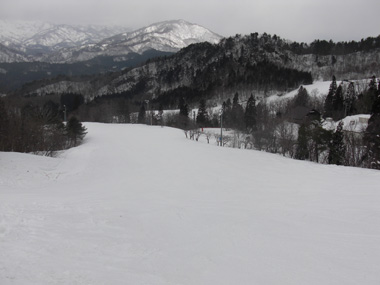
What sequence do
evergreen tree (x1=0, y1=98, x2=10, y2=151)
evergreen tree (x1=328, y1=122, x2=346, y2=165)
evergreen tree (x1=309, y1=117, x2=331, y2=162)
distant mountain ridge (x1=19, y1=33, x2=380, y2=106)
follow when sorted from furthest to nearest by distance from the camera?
distant mountain ridge (x1=19, y1=33, x2=380, y2=106), evergreen tree (x1=309, y1=117, x2=331, y2=162), evergreen tree (x1=328, y1=122, x2=346, y2=165), evergreen tree (x1=0, y1=98, x2=10, y2=151)

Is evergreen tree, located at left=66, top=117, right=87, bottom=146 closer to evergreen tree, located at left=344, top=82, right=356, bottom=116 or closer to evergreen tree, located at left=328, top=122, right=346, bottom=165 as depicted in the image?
evergreen tree, located at left=328, top=122, right=346, bottom=165

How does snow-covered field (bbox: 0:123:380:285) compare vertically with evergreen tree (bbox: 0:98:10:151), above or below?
below

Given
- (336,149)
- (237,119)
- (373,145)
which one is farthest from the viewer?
(237,119)

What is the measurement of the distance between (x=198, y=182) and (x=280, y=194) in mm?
4884

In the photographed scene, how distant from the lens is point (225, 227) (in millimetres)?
8195

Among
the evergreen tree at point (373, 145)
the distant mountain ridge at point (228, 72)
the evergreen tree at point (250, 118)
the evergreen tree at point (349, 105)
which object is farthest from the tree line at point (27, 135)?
the distant mountain ridge at point (228, 72)

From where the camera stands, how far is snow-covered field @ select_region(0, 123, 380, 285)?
210 inches

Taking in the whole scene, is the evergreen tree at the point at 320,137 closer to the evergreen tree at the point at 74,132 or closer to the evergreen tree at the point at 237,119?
the evergreen tree at the point at 237,119

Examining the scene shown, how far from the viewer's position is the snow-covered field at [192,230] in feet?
17.5

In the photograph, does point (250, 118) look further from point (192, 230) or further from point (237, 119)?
point (192, 230)

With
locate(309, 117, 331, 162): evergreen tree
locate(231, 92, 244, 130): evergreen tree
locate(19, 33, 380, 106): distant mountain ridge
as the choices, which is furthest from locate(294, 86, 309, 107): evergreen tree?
locate(309, 117, 331, 162): evergreen tree

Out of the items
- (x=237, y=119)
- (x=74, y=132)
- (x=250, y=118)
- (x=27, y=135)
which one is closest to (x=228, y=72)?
(x=237, y=119)

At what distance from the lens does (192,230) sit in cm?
795

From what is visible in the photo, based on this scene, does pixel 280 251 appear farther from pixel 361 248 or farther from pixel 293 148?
pixel 293 148
